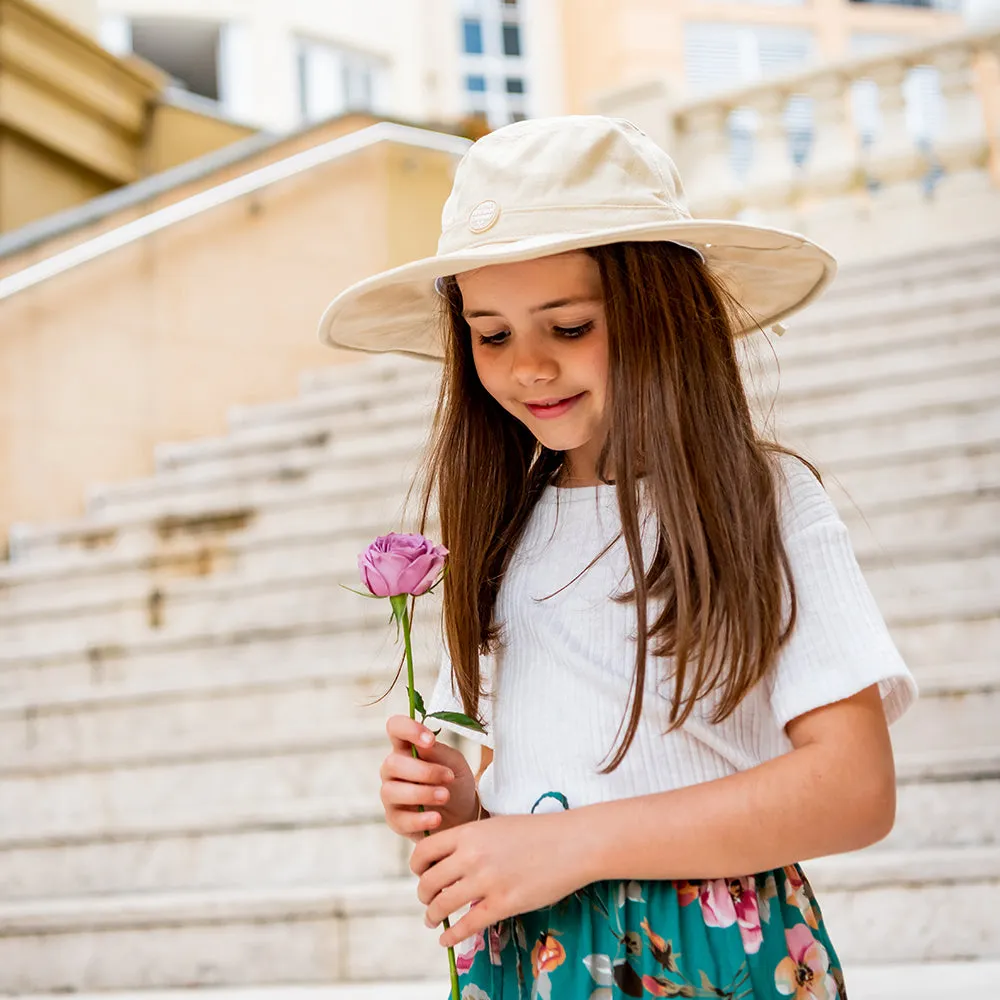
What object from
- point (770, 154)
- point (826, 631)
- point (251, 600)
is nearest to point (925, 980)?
point (826, 631)

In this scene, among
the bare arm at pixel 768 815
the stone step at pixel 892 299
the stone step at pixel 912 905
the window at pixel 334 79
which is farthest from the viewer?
the window at pixel 334 79

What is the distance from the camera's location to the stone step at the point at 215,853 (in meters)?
2.70

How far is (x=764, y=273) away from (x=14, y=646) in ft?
10.9

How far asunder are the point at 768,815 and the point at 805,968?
21cm

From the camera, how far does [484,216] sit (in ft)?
3.85

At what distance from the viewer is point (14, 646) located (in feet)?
13.1

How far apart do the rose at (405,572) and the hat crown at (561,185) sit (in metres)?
0.29

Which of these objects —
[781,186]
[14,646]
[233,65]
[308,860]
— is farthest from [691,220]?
[233,65]

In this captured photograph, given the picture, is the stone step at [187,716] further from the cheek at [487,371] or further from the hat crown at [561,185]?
the hat crown at [561,185]

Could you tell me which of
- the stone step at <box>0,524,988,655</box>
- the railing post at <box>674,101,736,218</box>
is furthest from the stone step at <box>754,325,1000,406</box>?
the railing post at <box>674,101,736,218</box>

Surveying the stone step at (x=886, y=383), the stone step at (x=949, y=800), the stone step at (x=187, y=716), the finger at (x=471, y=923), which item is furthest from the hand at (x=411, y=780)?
the stone step at (x=886, y=383)

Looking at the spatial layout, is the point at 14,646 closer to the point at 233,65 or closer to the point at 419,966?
the point at 419,966

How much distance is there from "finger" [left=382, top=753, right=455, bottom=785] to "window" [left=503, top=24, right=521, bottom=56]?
14183 mm

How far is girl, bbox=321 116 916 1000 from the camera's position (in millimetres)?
1043
